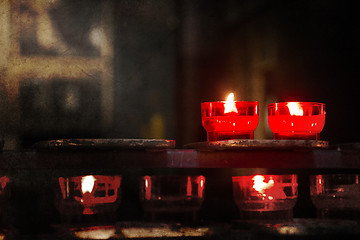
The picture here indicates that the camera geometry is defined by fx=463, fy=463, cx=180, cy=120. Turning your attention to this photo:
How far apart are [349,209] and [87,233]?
23.5 inches

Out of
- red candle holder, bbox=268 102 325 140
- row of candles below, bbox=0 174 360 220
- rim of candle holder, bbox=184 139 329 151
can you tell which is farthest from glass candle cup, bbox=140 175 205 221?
red candle holder, bbox=268 102 325 140

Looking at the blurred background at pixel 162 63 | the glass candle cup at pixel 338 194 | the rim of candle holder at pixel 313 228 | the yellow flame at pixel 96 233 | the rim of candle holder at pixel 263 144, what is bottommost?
the rim of candle holder at pixel 313 228

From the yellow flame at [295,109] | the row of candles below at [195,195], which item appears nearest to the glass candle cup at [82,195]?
the row of candles below at [195,195]

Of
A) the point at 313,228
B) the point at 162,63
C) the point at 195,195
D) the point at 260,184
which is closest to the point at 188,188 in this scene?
the point at 195,195

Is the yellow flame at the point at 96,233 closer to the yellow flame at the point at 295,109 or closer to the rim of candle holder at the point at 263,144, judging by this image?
the rim of candle holder at the point at 263,144

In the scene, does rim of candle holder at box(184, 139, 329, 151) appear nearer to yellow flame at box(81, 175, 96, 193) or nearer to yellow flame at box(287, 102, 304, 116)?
yellow flame at box(287, 102, 304, 116)

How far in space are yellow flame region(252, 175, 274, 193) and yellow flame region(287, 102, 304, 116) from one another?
0.52 feet

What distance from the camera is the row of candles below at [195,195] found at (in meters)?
0.99

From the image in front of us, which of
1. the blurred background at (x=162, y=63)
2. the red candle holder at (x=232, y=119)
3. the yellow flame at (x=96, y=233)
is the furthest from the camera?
the blurred background at (x=162, y=63)

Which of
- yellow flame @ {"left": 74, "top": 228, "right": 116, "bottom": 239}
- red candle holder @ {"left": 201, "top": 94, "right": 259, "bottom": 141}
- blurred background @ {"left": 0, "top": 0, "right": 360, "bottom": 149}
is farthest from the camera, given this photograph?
blurred background @ {"left": 0, "top": 0, "right": 360, "bottom": 149}

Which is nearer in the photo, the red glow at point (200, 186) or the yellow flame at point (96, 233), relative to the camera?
the yellow flame at point (96, 233)

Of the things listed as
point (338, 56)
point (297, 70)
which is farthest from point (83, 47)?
point (338, 56)

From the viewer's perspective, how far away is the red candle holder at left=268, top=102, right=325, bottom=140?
1.04 m

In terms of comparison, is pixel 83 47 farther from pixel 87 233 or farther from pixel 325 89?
pixel 325 89
